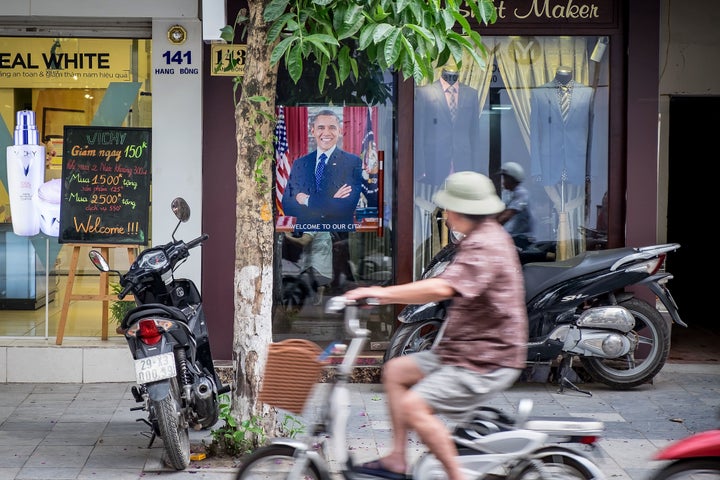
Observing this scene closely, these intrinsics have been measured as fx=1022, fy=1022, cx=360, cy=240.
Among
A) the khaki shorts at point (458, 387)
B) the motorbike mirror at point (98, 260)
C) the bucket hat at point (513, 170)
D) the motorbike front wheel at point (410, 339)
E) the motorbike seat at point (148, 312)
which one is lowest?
the motorbike front wheel at point (410, 339)

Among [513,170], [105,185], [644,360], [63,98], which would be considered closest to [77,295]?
[105,185]

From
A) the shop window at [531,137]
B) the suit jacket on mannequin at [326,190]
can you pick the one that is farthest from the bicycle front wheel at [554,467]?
the suit jacket on mannequin at [326,190]

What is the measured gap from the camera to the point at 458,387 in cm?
476

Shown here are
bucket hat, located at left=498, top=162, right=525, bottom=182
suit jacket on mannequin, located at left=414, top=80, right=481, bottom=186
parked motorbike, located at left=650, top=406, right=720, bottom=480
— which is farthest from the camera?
suit jacket on mannequin, located at left=414, top=80, right=481, bottom=186

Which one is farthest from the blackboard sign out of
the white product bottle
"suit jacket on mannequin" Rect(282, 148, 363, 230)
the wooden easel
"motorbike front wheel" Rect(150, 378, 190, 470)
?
"motorbike front wheel" Rect(150, 378, 190, 470)

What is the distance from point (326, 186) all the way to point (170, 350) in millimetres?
3358

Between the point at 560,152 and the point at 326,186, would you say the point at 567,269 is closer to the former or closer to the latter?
the point at 560,152

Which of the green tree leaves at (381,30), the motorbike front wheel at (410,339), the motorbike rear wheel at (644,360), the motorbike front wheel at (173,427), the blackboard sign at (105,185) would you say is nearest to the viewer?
the green tree leaves at (381,30)

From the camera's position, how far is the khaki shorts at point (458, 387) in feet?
15.5

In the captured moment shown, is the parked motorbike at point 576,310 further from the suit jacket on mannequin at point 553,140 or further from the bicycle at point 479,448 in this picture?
the bicycle at point 479,448

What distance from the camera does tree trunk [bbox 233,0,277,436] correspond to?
650 cm

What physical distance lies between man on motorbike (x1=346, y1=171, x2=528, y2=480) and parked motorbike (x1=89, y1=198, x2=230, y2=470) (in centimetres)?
177

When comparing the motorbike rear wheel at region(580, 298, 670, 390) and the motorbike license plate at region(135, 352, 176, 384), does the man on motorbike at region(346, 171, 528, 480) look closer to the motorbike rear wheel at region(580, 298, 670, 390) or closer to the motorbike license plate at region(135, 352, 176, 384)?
the motorbike license plate at region(135, 352, 176, 384)

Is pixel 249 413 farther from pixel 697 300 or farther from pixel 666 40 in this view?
pixel 697 300
